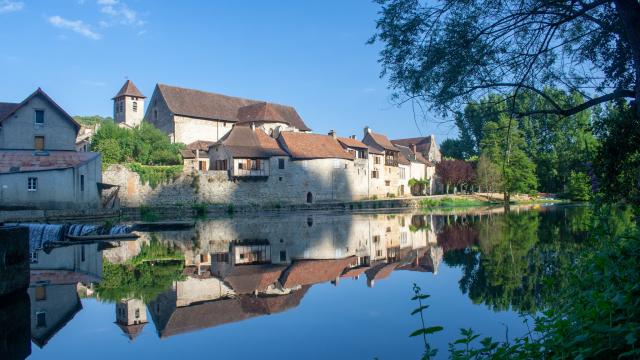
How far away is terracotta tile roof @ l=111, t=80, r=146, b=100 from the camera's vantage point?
57.6 meters

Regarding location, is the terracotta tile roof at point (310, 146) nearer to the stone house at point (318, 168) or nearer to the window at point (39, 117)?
the stone house at point (318, 168)

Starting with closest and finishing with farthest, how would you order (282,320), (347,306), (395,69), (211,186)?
1. (395,69)
2. (282,320)
3. (347,306)
4. (211,186)

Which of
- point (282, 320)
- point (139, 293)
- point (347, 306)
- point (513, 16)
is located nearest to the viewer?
point (513, 16)

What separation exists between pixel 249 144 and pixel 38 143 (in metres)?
18.1

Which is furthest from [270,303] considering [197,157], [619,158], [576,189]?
[576,189]

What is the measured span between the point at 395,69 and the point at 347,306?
425 centimetres

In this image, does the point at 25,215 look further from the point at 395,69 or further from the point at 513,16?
the point at 513,16

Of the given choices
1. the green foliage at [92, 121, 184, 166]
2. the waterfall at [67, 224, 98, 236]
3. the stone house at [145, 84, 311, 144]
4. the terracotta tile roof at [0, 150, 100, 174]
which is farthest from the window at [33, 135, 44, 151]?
the stone house at [145, 84, 311, 144]

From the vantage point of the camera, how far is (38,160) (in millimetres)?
30312

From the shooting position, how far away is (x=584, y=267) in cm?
656

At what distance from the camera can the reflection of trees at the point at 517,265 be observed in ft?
27.0

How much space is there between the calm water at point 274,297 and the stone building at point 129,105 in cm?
4374

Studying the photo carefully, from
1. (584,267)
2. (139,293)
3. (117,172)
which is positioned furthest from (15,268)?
(117,172)

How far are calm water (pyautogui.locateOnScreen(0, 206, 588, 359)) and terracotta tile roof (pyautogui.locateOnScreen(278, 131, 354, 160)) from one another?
31.5 metres
